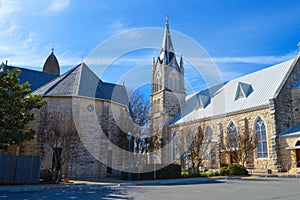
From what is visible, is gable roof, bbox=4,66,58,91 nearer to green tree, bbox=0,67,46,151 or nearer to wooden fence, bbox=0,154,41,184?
green tree, bbox=0,67,46,151

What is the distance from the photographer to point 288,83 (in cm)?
2655

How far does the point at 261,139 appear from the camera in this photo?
2623 centimetres

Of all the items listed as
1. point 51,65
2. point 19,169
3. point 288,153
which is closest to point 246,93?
point 288,153

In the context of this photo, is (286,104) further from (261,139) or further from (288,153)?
(288,153)

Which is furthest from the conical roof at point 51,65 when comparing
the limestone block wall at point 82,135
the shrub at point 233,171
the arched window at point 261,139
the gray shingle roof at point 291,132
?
the gray shingle roof at point 291,132

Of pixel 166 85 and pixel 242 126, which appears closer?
pixel 242 126

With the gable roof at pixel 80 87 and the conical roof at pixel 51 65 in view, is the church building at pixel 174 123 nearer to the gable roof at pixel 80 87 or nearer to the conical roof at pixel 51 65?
the gable roof at pixel 80 87

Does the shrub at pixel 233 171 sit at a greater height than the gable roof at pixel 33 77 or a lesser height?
lesser

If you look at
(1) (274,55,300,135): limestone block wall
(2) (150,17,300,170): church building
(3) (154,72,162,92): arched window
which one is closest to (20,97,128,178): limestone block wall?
(2) (150,17,300,170): church building

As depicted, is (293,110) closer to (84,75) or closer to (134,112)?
(134,112)

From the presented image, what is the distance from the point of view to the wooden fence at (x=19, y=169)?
1427cm

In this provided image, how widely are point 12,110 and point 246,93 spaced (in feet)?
80.9

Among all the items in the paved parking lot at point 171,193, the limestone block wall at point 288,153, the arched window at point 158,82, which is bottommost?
the paved parking lot at point 171,193

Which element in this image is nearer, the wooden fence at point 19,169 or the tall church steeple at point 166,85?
the wooden fence at point 19,169
